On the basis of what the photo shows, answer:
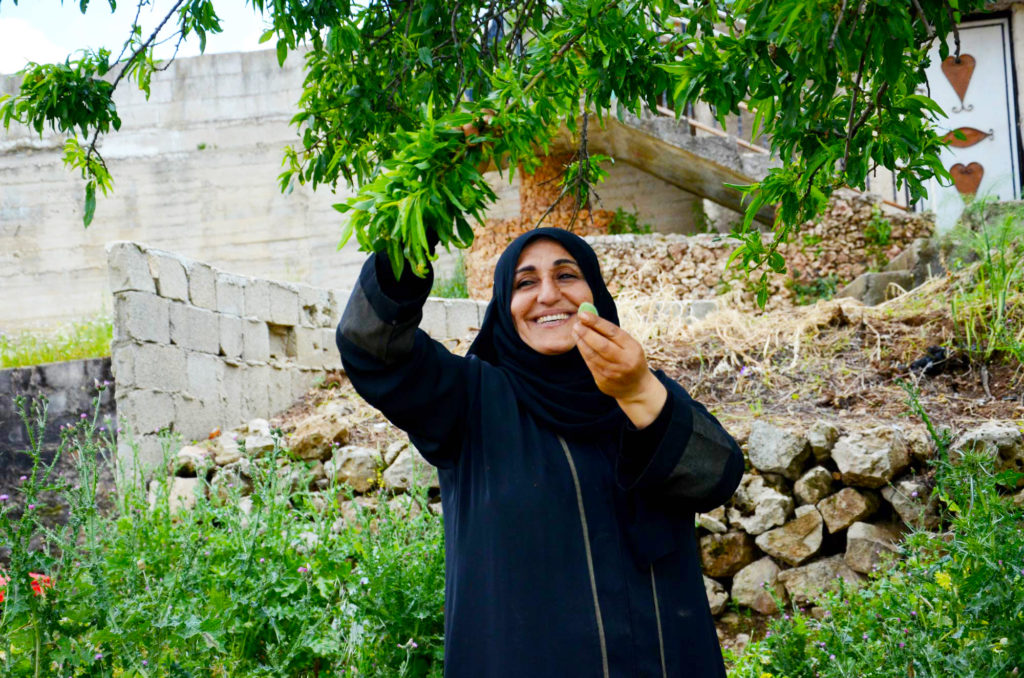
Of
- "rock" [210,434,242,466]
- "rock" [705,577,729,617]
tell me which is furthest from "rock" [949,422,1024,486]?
"rock" [210,434,242,466]

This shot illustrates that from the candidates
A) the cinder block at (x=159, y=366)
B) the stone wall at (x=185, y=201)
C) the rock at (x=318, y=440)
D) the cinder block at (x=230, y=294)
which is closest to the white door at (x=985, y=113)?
the stone wall at (x=185, y=201)

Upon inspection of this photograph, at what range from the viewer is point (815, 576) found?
14.6 ft

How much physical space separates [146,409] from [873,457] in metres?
4.74

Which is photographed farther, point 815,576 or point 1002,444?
point 815,576

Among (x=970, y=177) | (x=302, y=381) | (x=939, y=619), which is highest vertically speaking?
(x=970, y=177)

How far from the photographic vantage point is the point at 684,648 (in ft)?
6.55

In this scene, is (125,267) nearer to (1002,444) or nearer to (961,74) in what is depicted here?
(1002,444)

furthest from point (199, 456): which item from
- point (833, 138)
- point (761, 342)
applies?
point (833, 138)

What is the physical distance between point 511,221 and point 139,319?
600 centimetres

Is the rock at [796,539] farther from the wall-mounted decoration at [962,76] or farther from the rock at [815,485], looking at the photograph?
the wall-mounted decoration at [962,76]

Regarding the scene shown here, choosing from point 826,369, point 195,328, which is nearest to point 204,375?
point 195,328

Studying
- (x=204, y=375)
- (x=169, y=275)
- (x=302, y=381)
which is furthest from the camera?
(x=302, y=381)

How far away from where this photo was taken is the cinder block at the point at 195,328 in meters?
6.75

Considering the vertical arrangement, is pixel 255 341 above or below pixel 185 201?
below
